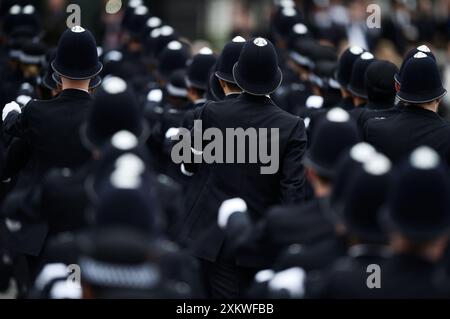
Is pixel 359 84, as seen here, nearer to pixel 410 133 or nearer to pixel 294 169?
pixel 410 133

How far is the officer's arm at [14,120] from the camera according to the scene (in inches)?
272

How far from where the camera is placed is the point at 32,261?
688 cm

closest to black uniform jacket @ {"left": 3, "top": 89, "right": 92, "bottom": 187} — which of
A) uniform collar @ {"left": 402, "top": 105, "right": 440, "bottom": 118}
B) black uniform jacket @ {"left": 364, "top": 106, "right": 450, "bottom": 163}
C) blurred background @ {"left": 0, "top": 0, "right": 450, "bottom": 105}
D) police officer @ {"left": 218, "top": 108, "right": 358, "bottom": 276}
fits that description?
police officer @ {"left": 218, "top": 108, "right": 358, "bottom": 276}

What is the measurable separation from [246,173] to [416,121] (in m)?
1.19

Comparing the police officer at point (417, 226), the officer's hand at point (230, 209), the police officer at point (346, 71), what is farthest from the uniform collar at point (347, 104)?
the police officer at point (417, 226)

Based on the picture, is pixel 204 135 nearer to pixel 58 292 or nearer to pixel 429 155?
pixel 58 292

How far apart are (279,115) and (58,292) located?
7.45 feet

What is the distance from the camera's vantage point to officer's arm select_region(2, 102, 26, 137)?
6914 mm

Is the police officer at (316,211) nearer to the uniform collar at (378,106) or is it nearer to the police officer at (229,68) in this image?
the police officer at (229,68)

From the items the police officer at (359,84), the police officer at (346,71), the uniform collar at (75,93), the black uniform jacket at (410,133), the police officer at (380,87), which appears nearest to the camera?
the uniform collar at (75,93)

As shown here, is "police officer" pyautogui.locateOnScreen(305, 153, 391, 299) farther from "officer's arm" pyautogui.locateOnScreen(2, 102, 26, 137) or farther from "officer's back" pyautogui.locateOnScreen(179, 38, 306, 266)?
"officer's arm" pyautogui.locateOnScreen(2, 102, 26, 137)

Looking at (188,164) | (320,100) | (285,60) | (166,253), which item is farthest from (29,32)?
(166,253)

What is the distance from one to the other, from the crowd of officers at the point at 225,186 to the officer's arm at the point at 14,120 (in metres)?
0.02
